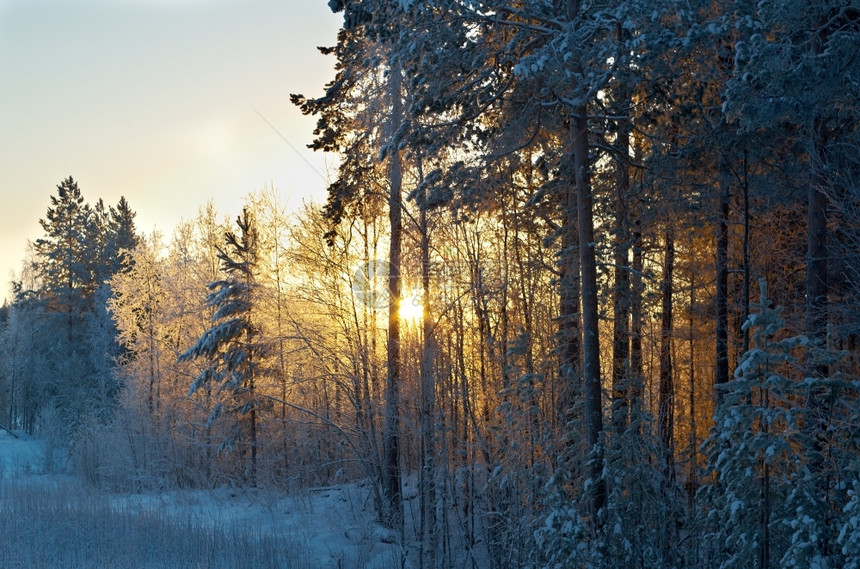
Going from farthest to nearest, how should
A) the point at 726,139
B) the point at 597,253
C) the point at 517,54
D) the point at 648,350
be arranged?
the point at 648,350 → the point at 597,253 → the point at 726,139 → the point at 517,54

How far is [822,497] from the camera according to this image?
7.74 metres

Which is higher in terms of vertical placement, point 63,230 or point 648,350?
point 63,230

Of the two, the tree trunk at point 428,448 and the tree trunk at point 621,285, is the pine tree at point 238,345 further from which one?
the tree trunk at point 621,285

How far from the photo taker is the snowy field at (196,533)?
1187 centimetres

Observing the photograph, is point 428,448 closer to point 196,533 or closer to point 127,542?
point 196,533

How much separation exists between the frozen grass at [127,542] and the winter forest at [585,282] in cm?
254

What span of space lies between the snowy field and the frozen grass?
2cm

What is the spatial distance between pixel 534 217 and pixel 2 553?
11.8 metres

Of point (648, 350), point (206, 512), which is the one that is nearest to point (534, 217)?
point (648, 350)

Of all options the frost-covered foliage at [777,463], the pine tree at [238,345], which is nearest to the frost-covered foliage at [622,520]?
the frost-covered foliage at [777,463]

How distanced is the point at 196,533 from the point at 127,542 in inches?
47.0

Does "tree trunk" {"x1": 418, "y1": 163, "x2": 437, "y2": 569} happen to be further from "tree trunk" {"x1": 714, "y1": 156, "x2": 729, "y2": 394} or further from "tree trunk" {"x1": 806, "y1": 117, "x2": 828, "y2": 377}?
"tree trunk" {"x1": 806, "y1": 117, "x2": 828, "y2": 377}

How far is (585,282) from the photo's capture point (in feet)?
35.8

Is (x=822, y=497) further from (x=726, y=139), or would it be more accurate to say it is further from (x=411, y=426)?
(x=411, y=426)
